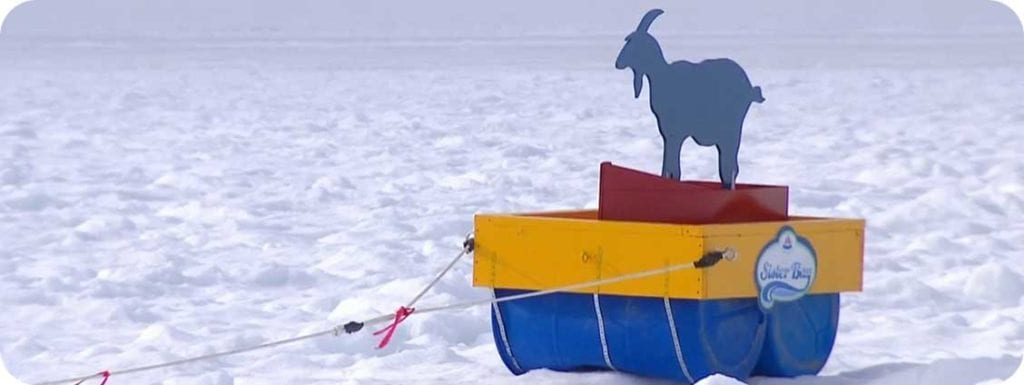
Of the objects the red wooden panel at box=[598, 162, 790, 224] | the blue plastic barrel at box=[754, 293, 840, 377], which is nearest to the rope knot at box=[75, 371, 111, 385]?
the red wooden panel at box=[598, 162, 790, 224]

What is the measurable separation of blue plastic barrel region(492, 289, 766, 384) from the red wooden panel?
20cm

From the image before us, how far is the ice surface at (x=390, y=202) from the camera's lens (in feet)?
14.7

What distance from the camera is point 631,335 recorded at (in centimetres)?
391

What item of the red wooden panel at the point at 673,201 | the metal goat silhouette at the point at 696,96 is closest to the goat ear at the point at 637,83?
the metal goat silhouette at the point at 696,96

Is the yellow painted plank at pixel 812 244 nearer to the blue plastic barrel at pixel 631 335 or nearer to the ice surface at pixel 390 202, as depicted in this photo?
the blue plastic barrel at pixel 631 335

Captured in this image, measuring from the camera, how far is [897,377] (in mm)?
4043

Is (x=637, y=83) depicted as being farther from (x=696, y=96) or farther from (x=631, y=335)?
(x=631, y=335)

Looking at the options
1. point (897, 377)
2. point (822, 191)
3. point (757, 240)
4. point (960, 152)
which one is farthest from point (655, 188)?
point (960, 152)

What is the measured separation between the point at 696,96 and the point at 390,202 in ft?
11.0

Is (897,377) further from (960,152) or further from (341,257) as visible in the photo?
(960,152)

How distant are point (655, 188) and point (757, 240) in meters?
0.25

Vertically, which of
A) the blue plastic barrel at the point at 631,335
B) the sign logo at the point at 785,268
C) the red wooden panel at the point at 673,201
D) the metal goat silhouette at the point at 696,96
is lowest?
the blue plastic barrel at the point at 631,335

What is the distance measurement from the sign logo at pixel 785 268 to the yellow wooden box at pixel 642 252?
0.02 meters

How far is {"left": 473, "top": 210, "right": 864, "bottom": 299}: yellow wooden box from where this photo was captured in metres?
3.78
